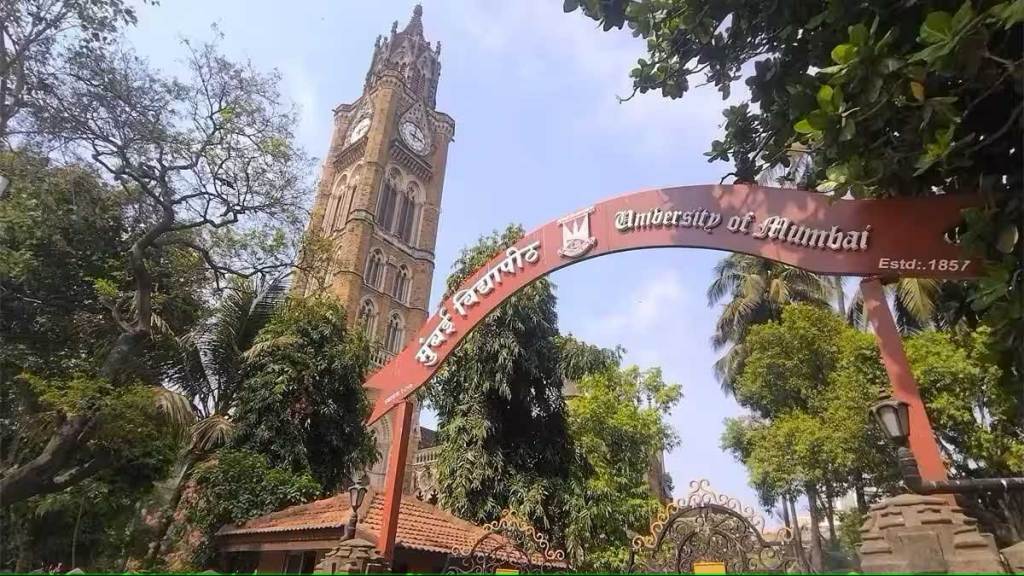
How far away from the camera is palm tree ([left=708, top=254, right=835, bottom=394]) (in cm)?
1952

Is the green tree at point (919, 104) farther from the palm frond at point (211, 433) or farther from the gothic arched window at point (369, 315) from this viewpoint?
the gothic arched window at point (369, 315)

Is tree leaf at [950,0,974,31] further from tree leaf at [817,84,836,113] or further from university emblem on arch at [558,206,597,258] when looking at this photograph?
university emblem on arch at [558,206,597,258]

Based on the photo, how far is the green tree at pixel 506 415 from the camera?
14195mm

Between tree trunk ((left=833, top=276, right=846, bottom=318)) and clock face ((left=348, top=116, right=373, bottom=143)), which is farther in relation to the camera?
clock face ((left=348, top=116, right=373, bottom=143))

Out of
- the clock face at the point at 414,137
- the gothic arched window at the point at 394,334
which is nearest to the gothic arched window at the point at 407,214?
the clock face at the point at 414,137

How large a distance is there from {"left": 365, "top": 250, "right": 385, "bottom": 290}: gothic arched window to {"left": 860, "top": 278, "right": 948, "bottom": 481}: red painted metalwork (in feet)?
117

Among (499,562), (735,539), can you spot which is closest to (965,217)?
(735,539)

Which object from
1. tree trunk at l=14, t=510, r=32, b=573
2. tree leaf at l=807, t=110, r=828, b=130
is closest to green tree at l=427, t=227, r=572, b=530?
tree trunk at l=14, t=510, r=32, b=573

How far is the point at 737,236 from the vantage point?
16.8 feet

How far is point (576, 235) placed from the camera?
231 inches

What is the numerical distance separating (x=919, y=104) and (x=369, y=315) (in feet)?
117

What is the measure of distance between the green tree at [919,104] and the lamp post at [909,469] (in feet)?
3.14

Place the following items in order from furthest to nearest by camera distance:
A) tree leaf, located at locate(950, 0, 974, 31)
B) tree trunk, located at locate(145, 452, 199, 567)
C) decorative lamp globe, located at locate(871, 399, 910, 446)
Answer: tree trunk, located at locate(145, 452, 199, 567) → decorative lamp globe, located at locate(871, 399, 910, 446) → tree leaf, located at locate(950, 0, 974, 31)

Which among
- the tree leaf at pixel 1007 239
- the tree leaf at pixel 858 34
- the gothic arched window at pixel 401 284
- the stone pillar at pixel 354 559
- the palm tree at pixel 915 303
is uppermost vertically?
the gothic arched window at pixel 401 284
